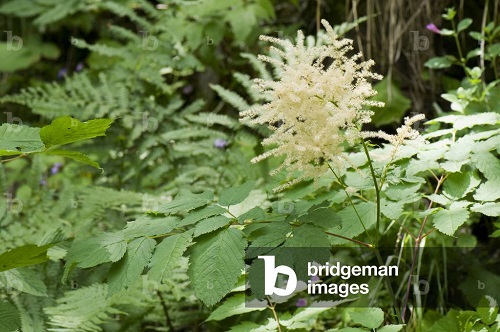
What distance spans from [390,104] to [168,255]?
6.02 feet

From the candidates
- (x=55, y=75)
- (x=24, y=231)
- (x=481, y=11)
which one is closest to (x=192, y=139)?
(x=24, y=231)

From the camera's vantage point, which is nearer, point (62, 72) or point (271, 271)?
point (271, 271)

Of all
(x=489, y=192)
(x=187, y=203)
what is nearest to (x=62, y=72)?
(x=187, y=203)

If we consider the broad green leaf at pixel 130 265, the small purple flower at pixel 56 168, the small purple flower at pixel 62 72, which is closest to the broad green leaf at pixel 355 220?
the broad green leaf at pixel 130 265

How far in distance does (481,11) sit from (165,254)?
2224mm

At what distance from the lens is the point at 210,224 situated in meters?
1.15

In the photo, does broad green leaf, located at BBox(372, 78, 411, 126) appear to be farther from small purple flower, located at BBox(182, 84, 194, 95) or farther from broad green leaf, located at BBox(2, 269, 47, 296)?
broad green leaf, located at BBox(2, 269, 47, 296)

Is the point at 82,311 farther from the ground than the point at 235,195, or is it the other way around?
the point at 235,195

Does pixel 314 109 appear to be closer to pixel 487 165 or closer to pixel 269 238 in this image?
pixel 269 238

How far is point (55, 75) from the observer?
4.60 meters

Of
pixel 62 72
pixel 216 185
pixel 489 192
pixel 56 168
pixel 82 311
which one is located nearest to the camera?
pixel 489 192

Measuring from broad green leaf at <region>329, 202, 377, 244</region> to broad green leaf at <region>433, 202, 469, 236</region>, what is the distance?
13 centimetres

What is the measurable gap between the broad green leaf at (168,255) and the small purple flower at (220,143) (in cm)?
131

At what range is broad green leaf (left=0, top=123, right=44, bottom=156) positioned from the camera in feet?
3.71
